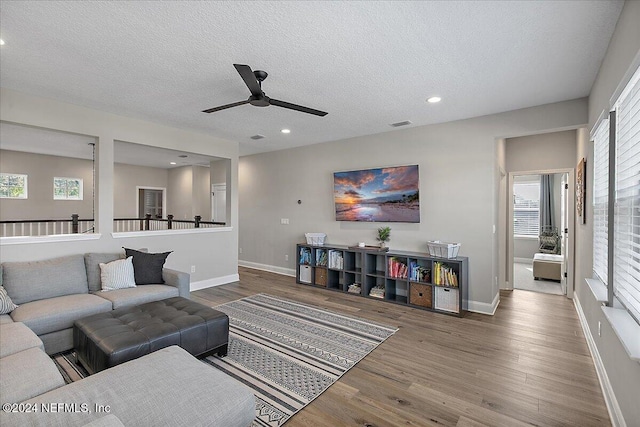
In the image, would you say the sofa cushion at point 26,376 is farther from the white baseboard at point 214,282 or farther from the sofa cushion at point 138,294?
the white baseboard at point 214,282

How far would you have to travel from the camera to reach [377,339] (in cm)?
329

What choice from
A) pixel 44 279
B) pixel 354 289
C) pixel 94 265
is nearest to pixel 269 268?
pixel 354 289

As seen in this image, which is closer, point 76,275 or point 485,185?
point 76,275

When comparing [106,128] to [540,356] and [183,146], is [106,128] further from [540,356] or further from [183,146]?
[540,356]

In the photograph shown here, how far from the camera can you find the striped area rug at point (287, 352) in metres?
2.29

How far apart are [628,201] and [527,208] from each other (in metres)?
7.79

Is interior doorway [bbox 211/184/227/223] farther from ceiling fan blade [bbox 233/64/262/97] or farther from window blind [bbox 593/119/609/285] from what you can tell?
window blind [bbox 593/119/609/285]

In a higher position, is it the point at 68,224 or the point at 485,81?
the point at 485,81

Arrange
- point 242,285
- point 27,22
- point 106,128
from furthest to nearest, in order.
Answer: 1. point 242,285
2. point 106,128
3. point 27,22

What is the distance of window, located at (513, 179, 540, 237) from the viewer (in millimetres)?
8406

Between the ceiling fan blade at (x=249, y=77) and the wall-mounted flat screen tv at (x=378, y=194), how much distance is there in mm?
2783

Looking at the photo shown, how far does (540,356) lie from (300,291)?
3299 mm

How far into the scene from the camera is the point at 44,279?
10.3 feet

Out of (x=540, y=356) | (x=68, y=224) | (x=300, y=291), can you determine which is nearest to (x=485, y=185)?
(x=540, y=356)
